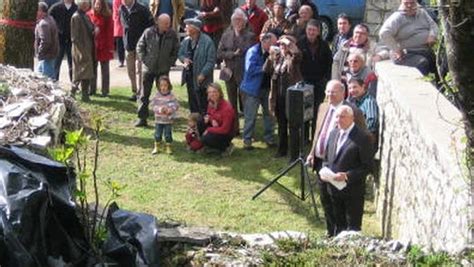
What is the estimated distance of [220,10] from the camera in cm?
1302

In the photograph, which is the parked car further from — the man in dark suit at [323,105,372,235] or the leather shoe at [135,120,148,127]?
the man in dark suit at [323,105,372,235]

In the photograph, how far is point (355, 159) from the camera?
23.3 feet

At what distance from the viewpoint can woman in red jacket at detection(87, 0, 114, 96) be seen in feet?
44.2

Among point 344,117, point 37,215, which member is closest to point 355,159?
point 344,117

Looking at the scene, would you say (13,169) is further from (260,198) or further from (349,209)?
(260,198)

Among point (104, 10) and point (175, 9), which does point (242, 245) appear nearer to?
point (104, 10)

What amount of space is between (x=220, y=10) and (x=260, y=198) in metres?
4.86

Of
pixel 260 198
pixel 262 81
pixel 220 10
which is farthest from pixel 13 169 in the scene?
pixel 220 10

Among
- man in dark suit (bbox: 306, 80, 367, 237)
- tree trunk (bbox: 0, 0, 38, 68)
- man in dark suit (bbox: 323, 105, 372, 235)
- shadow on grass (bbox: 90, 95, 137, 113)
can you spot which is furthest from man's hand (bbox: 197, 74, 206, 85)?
man in dark suit (bbox: 323, 105, 372, 235)

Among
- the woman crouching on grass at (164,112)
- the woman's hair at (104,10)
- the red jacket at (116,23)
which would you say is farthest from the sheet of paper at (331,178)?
the red jacket at (116,23)

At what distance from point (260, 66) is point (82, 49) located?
3772mm

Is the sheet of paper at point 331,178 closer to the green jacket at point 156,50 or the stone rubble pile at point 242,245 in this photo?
the stone rubble pile at point 242,245

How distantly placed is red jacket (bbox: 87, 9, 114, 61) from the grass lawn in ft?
5.65

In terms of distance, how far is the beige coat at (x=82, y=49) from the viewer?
509 inches
